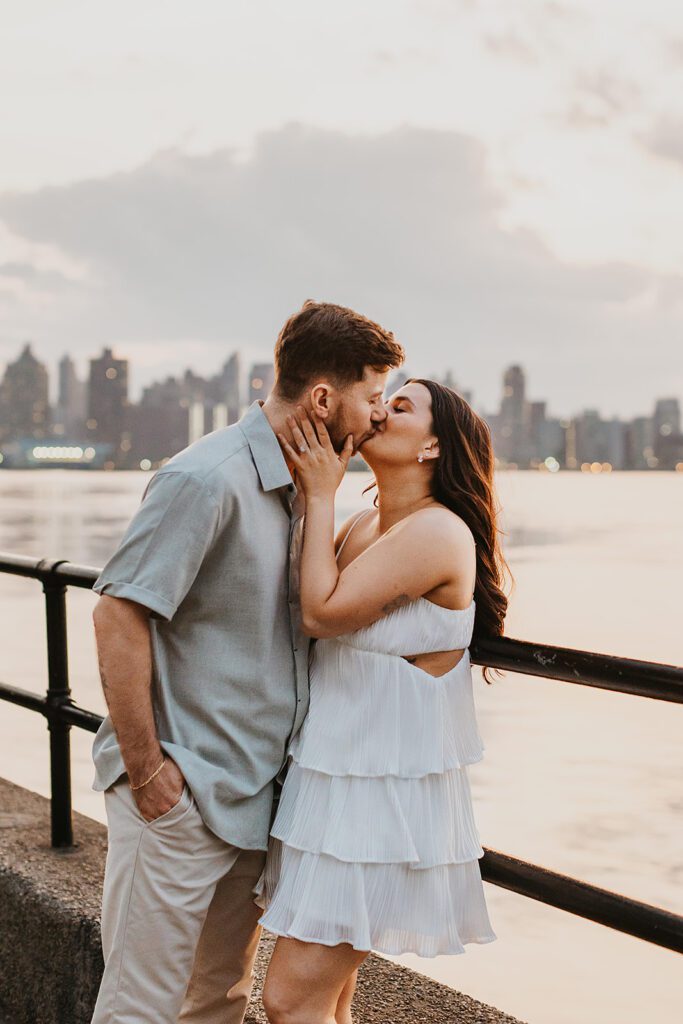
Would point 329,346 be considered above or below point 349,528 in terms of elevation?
above

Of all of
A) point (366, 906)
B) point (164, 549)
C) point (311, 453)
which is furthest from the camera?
point (311, 453)

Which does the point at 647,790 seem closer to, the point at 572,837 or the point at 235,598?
the point at 572,837

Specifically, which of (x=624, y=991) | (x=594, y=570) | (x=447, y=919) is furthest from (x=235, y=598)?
(x=594, y=570)

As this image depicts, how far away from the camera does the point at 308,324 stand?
2.38 m

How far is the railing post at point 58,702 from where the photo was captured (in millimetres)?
3528

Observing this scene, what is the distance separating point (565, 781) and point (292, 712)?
18.2 m

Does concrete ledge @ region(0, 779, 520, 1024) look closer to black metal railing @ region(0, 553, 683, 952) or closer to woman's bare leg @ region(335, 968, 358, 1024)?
woman's bare leg @ region(335, 968, 358, 1024)

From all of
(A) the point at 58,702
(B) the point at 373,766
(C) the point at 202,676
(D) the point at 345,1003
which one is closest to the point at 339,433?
(C) the point at 202,676

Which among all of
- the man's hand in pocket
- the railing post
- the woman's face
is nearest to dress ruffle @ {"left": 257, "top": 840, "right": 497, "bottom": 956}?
the man's hand in pocket

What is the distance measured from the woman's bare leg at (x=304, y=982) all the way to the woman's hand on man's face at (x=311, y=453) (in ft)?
3.29

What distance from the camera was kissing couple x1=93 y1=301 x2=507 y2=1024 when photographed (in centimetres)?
231

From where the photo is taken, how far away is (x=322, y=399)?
2.43 metres

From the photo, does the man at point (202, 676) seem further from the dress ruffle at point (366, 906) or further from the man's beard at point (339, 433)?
the dress ruffle at point (366, 906)

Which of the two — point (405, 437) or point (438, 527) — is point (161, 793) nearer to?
point (438, 527)
